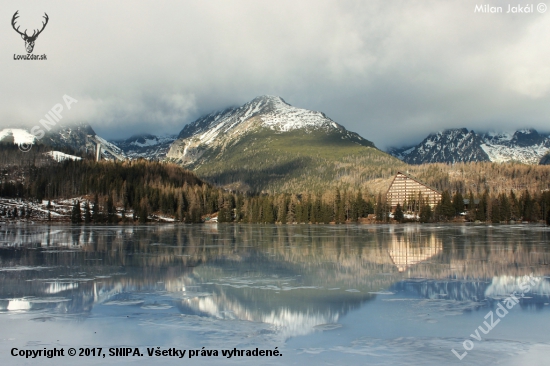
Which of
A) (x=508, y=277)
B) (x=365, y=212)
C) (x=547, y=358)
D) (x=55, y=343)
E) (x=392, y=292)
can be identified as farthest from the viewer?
(x=365, y=212)

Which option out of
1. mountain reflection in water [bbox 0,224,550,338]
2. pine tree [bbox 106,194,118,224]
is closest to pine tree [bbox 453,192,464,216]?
pine tree [bbox 106,194,118,224]

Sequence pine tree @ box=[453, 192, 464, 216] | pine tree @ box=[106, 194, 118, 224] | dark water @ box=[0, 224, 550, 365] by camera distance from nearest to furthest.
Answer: dark water @ box=[0, 224, 550, 365], pine tree @ box=[453, 192, 464, 216], pine tree @ box=[106, 194, 118, 224]

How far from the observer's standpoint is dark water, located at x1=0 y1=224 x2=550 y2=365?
14977 millimetres

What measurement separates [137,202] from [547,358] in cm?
18951

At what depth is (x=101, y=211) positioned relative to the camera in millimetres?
182500

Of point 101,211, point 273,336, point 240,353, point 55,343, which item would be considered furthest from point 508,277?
point 101,211

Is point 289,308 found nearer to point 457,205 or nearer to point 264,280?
point 264,280

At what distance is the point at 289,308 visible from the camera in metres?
20.5

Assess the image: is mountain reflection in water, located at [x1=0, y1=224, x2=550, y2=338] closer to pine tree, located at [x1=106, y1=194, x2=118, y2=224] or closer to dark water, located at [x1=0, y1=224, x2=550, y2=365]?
dark water, located at [x1=0, y1=224, x2=550, y2=365]

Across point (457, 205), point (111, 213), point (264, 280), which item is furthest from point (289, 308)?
point (111, 213)

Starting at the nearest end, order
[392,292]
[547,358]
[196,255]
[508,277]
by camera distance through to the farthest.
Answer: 1. [547,358]
2. [392,292]
3. [508,277]
4. [196,255]

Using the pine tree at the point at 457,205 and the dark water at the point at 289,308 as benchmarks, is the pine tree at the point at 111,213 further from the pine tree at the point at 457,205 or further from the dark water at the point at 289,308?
the dark water at the point at 289,308

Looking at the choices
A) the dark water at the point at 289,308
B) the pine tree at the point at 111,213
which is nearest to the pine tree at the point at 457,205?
the pine tree at the point at 111,213

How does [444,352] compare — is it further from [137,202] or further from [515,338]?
[137,202]
